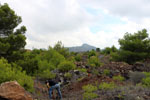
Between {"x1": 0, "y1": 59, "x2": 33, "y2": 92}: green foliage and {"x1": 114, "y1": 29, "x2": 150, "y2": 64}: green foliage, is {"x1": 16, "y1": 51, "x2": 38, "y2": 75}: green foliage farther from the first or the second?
{"x1": 114, "y1": 29, "x2": 150, "y2": 64}: green foliage

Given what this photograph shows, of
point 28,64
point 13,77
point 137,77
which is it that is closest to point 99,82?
point 137,77

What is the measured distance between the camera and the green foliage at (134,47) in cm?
2433

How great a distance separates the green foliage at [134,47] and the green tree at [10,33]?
14018mm

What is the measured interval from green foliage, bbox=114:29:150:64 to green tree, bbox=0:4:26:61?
14.0 metres

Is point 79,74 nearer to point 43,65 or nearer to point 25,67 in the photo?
point 43,65

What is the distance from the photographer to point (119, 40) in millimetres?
27172

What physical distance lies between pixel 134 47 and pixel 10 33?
55.2 feet

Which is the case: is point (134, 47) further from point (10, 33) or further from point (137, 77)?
point (10, 33)

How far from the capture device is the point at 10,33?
21312 mm

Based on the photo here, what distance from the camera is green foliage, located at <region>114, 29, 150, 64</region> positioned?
24.3 metres

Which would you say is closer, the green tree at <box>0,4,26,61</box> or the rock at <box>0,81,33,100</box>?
the rock at <box>0,81,33,100</box>

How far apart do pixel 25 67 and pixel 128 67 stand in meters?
11.9

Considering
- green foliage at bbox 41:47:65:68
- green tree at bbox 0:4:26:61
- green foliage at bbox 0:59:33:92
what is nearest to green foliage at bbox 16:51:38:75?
green tree at bbox 0:4:26:61

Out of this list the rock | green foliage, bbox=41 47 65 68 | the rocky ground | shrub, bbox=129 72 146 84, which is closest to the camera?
the rock
